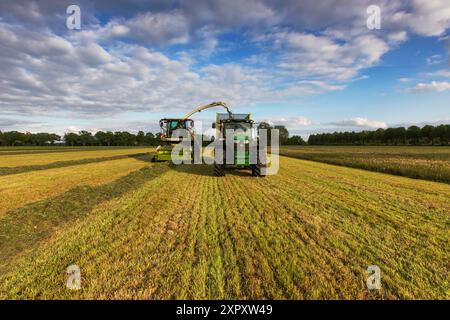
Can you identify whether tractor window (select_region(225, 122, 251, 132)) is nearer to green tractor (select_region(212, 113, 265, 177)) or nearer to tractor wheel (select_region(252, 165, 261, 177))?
green tractor (select_region(212, 113, 265, 177))

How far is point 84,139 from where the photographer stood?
336ft

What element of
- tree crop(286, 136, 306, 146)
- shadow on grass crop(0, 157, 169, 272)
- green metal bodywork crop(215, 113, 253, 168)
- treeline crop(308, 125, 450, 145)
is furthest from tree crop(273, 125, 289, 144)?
shadow on grass crop(0, 157, 169, 272)

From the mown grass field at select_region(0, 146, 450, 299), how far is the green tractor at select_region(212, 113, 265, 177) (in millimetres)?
3908

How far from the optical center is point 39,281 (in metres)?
3.12

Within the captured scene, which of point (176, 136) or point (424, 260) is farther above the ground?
point (176, 136)

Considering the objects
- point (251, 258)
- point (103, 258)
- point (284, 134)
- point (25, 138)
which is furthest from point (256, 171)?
point (25, 138)

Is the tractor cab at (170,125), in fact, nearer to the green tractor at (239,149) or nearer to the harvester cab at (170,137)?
the harvester cab at (170,137)

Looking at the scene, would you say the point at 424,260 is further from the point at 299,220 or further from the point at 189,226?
the point at 189,226

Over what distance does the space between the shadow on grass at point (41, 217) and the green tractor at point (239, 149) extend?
4529 millimetres

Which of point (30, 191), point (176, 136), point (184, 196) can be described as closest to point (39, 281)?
point (184, 196)

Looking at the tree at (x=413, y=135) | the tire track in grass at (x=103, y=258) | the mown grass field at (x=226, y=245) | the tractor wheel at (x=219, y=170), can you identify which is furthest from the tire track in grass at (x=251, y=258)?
the tree at (x=413, y=135)

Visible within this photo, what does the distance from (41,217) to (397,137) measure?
11732 centimetres

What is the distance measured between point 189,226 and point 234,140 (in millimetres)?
7184
